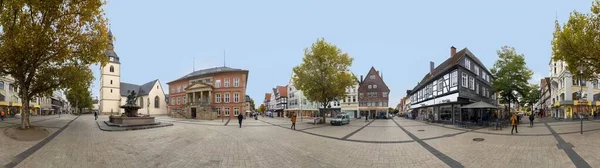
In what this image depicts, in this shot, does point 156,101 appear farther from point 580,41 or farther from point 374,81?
point 580,41

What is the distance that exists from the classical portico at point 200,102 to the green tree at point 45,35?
29826 millimetres

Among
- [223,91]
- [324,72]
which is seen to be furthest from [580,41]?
[223,91]

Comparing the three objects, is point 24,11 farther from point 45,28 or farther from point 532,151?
point 532,151

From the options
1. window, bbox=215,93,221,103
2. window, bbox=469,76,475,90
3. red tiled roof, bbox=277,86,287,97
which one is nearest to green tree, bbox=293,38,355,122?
window, bbox=469,76,475,90

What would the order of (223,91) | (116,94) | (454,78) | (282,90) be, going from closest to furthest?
(454,78) < (223,91) < (116,94) < (282,90)

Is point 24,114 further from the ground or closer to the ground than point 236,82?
closer to the ground

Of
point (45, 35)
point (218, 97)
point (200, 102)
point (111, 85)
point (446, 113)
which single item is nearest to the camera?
point (45, 35)

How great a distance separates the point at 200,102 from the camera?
5341cm

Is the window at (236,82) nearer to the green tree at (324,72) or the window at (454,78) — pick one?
the green tree at (324,72)

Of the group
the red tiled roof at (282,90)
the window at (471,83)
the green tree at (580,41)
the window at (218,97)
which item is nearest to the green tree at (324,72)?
the window at (471,83)

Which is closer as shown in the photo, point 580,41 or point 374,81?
point 580,41

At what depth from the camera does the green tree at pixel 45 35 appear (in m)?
15.2

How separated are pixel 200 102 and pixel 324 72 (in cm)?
2976

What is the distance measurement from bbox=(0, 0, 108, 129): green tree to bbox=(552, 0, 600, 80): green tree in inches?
1082
